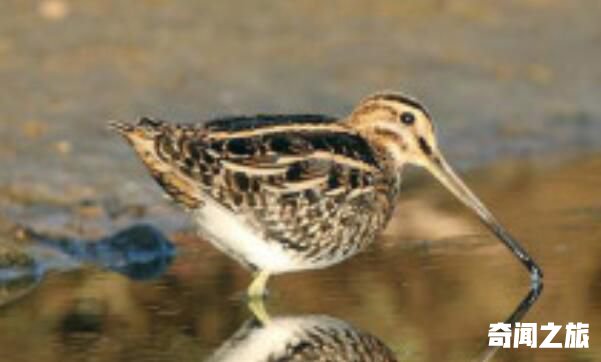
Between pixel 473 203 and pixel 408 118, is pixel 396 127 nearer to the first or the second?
pixel 408 118

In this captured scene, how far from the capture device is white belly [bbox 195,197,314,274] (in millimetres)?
8867

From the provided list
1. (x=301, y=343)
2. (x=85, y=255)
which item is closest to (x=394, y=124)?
(x=301, y=343)

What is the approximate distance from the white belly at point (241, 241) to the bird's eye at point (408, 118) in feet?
2.41

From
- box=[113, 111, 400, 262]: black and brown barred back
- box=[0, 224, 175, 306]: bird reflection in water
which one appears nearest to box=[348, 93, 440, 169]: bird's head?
box=[113, 111, 400, 262]: black and brown barred back

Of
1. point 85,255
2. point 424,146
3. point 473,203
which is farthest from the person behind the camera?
point 85,255

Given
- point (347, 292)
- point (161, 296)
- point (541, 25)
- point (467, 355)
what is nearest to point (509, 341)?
point (467, 355)

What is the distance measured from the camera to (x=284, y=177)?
8.77 m

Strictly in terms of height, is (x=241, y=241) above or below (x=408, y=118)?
below

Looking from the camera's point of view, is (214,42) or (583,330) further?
(214,42)

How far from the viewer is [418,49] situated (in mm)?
14500

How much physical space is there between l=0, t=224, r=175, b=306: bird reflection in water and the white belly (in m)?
1.03

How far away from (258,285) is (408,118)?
959mm

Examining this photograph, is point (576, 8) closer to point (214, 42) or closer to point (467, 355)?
point (214, 42)

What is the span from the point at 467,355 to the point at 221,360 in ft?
3.08
